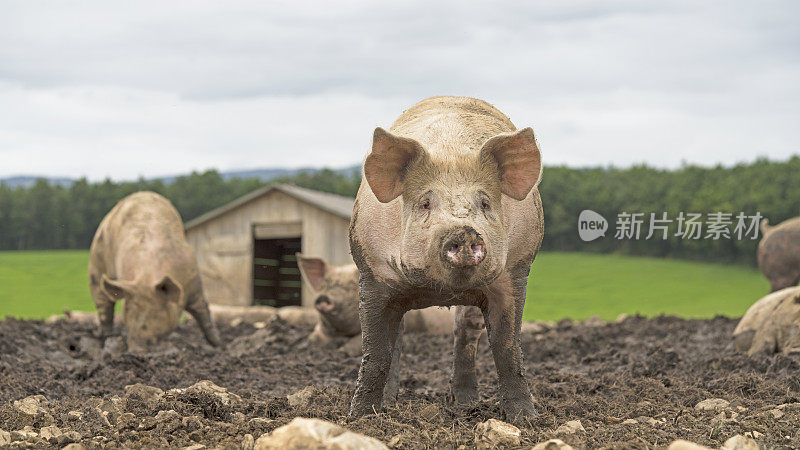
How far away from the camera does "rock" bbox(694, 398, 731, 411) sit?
5.37 meters

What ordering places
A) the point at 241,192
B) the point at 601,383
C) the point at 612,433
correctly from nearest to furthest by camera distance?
the point at 612,433
the point at 601,383
the point at 241,192

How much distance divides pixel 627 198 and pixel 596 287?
508 centimetres

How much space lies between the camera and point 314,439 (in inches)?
134

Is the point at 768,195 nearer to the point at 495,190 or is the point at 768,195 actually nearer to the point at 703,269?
the point at 703,269

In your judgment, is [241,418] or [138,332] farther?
[138,332]

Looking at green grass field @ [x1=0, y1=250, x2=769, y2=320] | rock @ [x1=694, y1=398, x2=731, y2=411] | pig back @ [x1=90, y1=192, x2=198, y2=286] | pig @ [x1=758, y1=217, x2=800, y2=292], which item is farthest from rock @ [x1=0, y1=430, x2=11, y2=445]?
green grass field @ [x1=0, y1=250, x2=769, y2=320]

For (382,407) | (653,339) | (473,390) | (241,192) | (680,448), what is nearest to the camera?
(680,448)

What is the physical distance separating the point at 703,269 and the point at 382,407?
2186 cm

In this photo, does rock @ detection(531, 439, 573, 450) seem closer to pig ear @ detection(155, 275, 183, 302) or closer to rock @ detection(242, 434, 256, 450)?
rock @ detection(242, 434, 256, 450)

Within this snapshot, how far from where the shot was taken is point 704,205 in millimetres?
26344

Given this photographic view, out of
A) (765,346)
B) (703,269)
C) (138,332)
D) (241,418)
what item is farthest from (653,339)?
(703,269)

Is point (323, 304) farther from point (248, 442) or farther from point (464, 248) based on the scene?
point (464, 248)

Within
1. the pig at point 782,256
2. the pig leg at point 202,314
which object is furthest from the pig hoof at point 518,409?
the pig at point 782,256

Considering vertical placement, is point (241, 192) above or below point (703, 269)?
above
